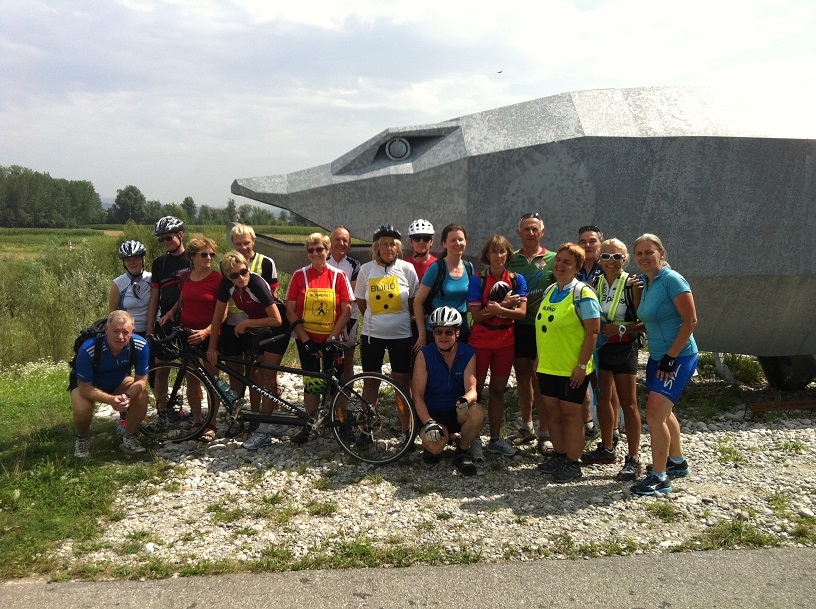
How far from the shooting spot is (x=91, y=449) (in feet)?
18.3

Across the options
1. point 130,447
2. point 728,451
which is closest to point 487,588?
point 728,451

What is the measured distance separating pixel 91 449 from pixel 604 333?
4.38 m

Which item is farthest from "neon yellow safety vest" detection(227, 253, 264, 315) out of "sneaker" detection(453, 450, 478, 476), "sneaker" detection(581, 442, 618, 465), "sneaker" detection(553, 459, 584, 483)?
"sneaker" detection(581, 442, 618, 465)

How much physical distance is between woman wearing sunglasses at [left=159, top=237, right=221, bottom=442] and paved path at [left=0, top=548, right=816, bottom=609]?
2448mm

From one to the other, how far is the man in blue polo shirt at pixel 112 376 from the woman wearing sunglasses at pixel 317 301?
1279 mm

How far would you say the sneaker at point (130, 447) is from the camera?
567 cm

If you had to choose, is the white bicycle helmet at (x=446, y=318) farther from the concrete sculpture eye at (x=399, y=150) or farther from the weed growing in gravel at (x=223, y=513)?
the concrete sculpture eye at (x=399, y=150)

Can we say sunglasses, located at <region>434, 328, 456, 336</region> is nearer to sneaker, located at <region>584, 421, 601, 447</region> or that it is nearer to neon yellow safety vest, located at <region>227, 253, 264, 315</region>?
neon yellow safety vest, located at <region>227, 253, 264, 315</region>

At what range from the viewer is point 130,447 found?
5684mm

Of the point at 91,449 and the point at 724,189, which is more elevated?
the point at 724,189

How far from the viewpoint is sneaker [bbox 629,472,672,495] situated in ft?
16.0

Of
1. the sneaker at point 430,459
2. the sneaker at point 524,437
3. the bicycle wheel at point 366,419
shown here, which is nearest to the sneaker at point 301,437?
the bicycle wheel at point 366,419

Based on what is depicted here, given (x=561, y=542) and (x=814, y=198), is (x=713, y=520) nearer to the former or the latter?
(x=561, y=542)

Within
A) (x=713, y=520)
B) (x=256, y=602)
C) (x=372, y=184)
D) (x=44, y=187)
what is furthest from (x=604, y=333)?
(x=44, y=187)
